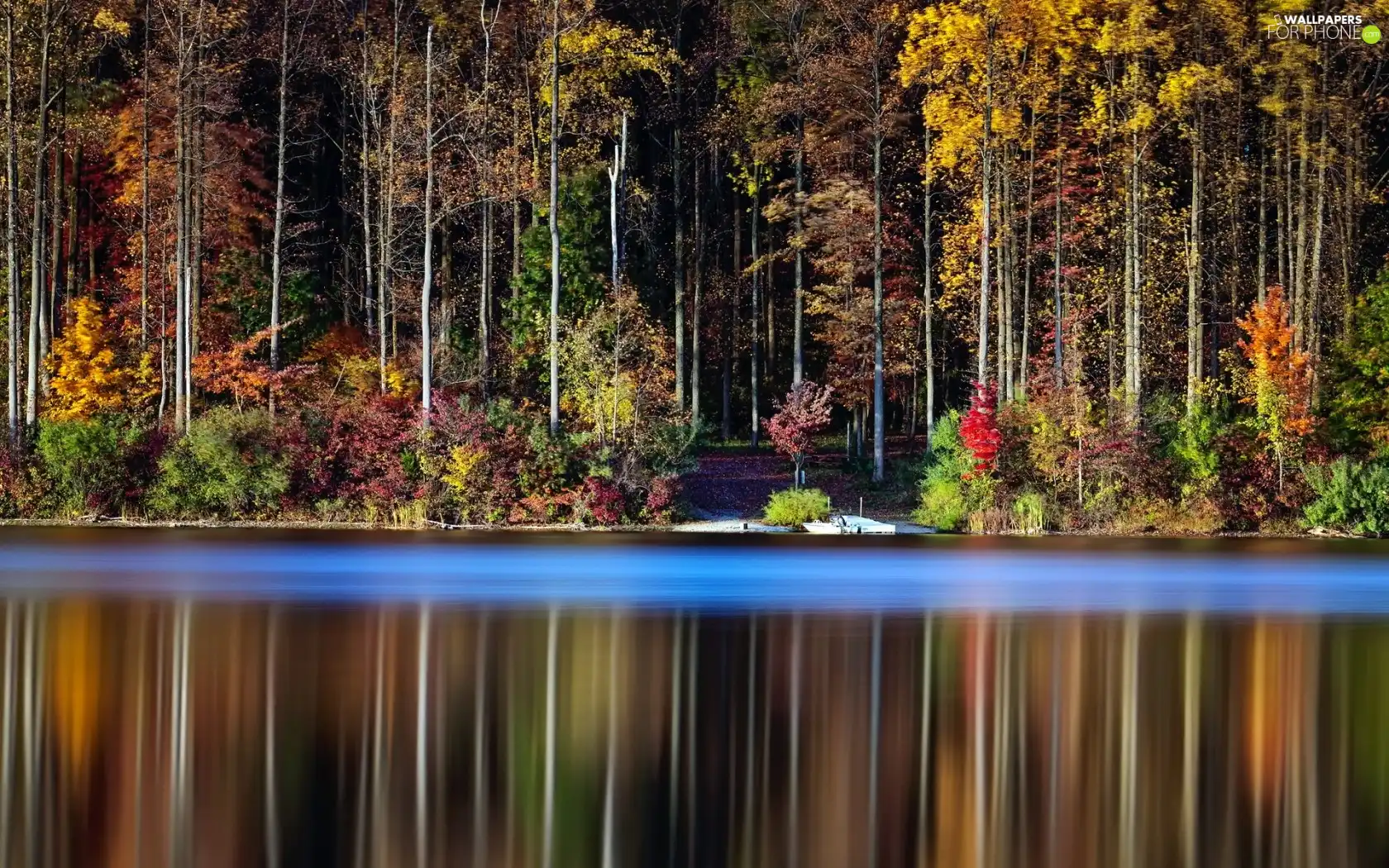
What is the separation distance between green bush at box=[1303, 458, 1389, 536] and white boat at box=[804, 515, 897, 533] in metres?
9.67

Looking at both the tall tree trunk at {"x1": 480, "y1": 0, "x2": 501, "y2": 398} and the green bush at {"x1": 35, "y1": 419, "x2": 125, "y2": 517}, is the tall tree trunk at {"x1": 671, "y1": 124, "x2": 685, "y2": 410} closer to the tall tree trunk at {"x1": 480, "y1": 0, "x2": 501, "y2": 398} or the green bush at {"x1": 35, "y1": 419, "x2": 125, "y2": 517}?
the tall tree trunk at {"x1": 480, "y1": 0, "x2": 501, "y2": 398}

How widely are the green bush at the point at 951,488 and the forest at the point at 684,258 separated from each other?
105mm

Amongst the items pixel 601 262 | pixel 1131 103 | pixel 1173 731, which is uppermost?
pixel 1131 103

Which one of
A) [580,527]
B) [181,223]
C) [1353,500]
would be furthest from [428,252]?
[1353,500]

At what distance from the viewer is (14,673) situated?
52.5ft

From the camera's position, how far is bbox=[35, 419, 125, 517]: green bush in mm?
43438

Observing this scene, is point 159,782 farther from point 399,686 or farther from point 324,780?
point 399,686

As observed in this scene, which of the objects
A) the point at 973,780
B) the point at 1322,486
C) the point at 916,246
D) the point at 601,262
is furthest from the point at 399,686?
the point at 916,246

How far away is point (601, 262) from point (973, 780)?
41.8 meters

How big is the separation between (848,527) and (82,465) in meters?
18.0

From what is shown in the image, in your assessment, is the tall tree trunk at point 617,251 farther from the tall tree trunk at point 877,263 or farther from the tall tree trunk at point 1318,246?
the tall tree trunk at point 1318,246

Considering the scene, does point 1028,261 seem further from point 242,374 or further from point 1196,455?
point 242,374

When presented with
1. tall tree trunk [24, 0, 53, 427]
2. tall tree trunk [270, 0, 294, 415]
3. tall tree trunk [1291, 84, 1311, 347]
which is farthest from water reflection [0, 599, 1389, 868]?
tall tree trunk [270, 0, 294, 415]

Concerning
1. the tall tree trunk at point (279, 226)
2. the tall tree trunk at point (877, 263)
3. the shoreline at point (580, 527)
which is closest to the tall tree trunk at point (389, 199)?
the tall tree trunk at point (279, 226)
